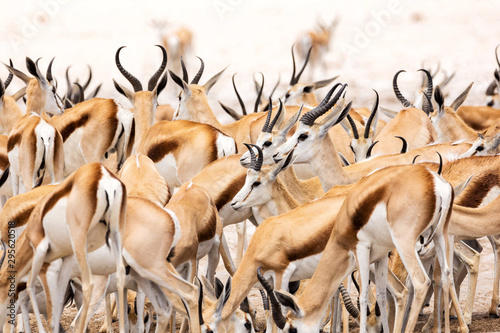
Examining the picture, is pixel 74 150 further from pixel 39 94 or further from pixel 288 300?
pixel 288 300

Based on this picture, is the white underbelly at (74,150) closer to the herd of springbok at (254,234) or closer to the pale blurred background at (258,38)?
the herd of springbok at (254,234)

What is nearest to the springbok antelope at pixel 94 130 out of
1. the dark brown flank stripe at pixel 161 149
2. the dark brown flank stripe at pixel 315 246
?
the dark brown flank stripe at pixel 161 149

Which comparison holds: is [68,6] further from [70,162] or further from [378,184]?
[378,184]

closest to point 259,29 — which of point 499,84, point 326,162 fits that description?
point 499,84

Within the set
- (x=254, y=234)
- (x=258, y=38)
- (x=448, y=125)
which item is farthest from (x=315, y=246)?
(x=258, y=38)

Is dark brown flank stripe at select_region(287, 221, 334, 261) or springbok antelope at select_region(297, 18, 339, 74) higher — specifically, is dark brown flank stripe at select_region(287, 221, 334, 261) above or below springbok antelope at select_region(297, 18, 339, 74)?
above

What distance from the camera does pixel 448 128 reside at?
877cm

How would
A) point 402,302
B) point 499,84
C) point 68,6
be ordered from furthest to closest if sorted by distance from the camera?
1. point 68,6
2. point 499,84
3. point 402,302

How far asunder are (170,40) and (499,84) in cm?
821

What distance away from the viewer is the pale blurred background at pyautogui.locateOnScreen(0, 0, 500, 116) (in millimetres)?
16406

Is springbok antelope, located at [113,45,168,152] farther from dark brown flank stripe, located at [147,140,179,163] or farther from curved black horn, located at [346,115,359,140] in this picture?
curved black horn, located at [346,115,359,140]

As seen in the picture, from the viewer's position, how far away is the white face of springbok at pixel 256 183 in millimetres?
5973

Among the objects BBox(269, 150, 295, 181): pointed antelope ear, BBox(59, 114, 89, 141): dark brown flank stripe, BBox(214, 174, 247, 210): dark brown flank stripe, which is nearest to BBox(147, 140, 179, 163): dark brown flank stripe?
BBox(59, 114, 89, 141): dark brown flank stripe

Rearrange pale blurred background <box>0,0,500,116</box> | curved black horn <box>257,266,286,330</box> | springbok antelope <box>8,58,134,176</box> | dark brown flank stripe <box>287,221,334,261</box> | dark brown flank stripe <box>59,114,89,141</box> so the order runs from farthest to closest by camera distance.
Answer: pale blurred background <box>0,0,500,116</box>
dark brown flank stripe <box>59,114,89,141</box>
springbok antelope <box>8,58,134,176</box>
dark brown flank stripe <box>287,221,334,261</box>
curved black horn <box>257,266,286,330</box>
